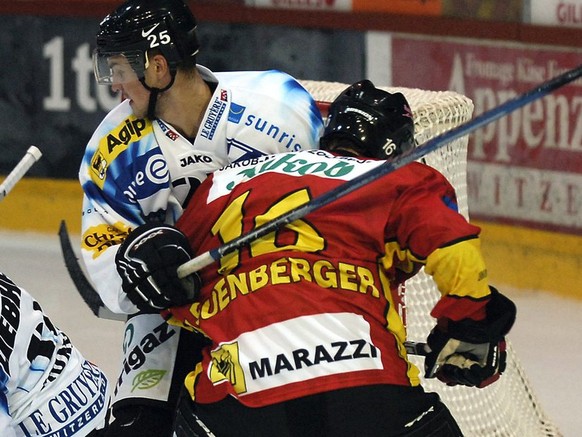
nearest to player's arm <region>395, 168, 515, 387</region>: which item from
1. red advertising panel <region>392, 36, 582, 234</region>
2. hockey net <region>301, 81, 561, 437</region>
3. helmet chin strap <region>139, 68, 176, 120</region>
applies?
helmet chin strap <region>139, 68, 176, 120</region>

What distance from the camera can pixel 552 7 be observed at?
4.61 m

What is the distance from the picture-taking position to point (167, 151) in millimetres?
2713

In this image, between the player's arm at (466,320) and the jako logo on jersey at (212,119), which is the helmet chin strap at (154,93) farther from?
the player's arm at (466,320)

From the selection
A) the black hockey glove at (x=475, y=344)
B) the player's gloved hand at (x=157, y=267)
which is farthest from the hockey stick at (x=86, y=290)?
the black hockey glove at (x=475, y=344)

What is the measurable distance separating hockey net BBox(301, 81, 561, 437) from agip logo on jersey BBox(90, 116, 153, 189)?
0.72 meters

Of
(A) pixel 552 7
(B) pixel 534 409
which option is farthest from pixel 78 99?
(B) pixel 534 409

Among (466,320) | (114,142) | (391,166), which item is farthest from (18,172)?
(466,320)

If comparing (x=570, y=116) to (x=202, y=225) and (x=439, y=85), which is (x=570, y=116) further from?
(x=202, y=225)

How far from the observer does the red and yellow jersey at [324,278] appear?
2.07m

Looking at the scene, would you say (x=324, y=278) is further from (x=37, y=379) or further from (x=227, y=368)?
(x=37, y=379)

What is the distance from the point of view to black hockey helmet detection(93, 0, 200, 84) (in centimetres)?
265

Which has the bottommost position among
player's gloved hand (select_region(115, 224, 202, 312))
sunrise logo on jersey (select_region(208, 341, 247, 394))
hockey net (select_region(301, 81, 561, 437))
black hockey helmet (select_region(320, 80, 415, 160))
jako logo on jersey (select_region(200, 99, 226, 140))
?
hockey net (select_region(301, 81, 561, 437))

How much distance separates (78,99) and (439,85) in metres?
1.60

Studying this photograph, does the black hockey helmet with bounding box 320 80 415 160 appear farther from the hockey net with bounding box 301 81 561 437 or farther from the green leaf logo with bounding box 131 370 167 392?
the hockey net with bounding box 301 81 561 437
